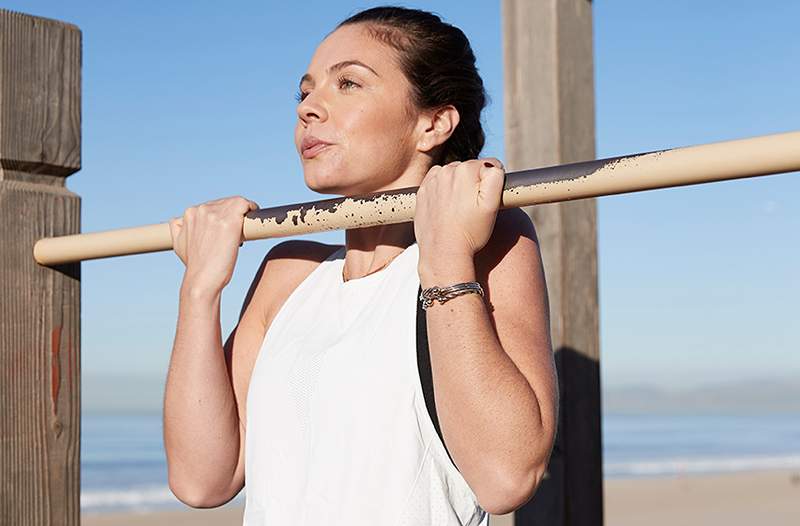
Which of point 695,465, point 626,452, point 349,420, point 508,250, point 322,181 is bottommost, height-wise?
point 695,465

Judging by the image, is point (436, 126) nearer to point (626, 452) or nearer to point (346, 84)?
point (346, 84)

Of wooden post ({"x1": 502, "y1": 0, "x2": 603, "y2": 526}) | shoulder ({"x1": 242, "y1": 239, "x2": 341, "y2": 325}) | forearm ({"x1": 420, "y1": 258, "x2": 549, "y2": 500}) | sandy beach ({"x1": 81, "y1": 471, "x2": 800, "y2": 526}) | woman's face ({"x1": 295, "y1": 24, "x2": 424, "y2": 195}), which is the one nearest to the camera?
forearm ({"x1": 420, "y1": 258, "x2": 549, "y2": 500})

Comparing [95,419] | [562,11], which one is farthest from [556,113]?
[95,419]

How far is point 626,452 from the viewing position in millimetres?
18516

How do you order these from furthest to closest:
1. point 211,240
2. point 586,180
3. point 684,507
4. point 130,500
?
point 130,500
point 684,507
point 211,240
point 586,180

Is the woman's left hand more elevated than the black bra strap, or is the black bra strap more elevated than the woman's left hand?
the woman's left hand

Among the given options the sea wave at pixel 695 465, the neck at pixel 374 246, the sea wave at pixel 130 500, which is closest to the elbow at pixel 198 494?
the neck at pixel 374 246

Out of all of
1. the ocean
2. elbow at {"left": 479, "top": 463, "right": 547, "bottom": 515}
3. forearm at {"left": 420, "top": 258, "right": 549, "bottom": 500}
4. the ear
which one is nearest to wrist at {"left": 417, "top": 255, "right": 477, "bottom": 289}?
forearm at {"left": 420, "top": 258, "right": 549, "bottom": 500}

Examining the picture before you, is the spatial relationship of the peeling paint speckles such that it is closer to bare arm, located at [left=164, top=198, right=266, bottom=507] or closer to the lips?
bare arm, located at [left=164, top=198, right=266, bottom=507]

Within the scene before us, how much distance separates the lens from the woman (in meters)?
1.36

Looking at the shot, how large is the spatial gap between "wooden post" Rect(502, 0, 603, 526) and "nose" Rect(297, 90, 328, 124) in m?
0.75

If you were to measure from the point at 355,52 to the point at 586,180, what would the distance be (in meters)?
0.53

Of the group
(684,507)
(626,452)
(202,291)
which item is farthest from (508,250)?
(626,452)

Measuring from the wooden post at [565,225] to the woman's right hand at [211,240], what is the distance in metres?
0.80
